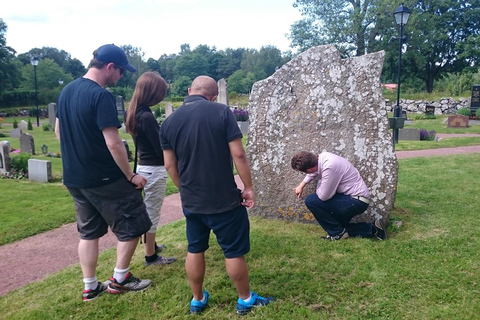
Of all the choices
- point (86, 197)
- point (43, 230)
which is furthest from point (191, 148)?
point (43, 230)

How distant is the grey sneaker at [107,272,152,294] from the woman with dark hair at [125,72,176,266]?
1.83ft

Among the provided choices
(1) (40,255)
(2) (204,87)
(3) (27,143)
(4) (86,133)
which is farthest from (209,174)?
(3) (27,143)

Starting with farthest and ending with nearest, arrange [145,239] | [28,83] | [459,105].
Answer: [28,83]
[459,105]
[145,239]

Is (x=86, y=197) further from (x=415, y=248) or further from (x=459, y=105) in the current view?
(x=459, y=105)

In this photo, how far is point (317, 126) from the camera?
4.98m

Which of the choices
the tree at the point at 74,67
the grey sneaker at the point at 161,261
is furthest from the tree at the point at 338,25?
the tree at the point at 74,67

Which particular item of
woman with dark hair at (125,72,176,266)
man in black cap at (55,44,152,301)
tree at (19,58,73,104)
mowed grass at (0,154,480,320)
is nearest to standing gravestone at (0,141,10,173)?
mowed grass at (0,154,480,320)

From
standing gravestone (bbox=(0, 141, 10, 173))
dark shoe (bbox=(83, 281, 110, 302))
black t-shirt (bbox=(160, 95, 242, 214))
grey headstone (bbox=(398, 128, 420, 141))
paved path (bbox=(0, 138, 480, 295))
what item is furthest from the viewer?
grey headstone (bbox=(398, 128, 420, 141))

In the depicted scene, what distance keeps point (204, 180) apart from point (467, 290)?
2.43m

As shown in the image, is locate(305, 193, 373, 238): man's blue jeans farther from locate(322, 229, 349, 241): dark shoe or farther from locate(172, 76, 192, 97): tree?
locate(172, 76, 192, 97): tree

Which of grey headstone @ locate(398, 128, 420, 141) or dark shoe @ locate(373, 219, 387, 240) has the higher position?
grey headstone @ locate(398, 128, 420, 141)

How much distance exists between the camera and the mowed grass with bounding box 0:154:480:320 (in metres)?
3.07

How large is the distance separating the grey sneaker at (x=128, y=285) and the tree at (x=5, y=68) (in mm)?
44056

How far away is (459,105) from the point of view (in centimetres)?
2955
